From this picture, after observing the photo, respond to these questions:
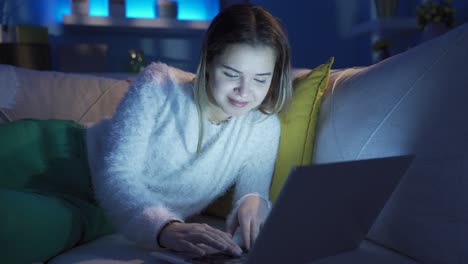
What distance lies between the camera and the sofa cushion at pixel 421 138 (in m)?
0.92

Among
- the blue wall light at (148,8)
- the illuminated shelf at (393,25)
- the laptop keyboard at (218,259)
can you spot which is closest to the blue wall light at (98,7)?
the blue wall light at (148,8)

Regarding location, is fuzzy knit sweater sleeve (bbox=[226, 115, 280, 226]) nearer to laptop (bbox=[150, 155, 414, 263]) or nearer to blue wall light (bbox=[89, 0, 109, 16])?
laptop (bbox=[150, 155, 414, 263])

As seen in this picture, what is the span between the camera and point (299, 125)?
4.42 ft

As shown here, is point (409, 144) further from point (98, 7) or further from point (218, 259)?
point (98, 7)

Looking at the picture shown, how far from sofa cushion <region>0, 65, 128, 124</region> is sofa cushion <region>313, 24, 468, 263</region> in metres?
0.90

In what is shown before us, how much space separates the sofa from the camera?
927mm

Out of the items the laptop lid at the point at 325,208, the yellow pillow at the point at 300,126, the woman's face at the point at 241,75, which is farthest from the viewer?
the yellow pillow at the point at 300,126

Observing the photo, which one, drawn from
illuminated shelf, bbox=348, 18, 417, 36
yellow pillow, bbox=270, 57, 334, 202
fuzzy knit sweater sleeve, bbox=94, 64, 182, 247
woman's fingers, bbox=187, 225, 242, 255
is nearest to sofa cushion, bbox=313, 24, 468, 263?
yellow pillow, bbox=270, 57, 334, 202

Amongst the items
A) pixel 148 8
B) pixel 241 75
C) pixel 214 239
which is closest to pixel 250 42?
pixel 241 75

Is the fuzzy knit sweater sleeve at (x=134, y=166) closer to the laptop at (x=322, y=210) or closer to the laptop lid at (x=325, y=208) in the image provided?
the laptop at (x=322, y=210)

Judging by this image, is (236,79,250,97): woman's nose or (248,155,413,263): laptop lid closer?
(248,155,413,263): laptop lid

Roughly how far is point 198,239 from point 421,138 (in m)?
0.46

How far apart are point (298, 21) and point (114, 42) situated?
51.7 inches

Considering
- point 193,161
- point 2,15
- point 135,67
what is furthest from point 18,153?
point 2,15
